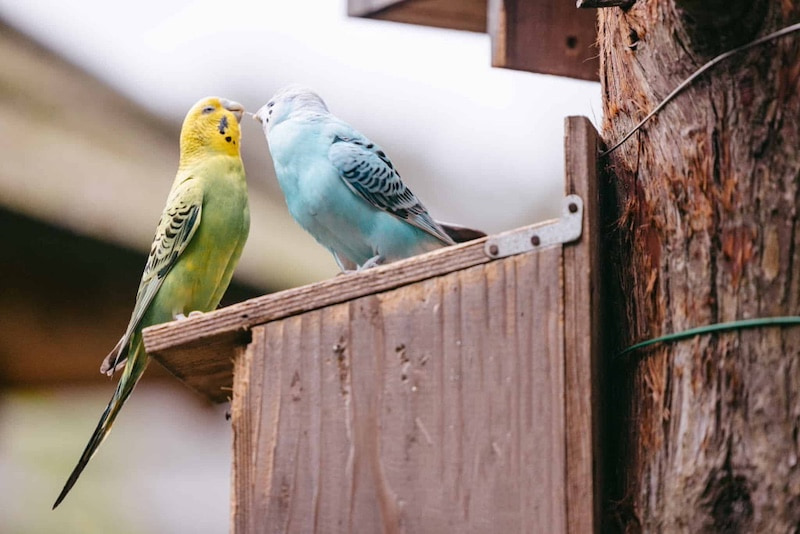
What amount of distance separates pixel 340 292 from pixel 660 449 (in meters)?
0.73

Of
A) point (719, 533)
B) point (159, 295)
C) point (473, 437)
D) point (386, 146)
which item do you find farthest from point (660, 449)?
point (386, 146)

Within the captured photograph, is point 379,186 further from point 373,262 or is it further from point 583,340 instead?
point 583,340

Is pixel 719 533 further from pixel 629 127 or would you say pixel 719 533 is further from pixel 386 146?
pixel 386 146

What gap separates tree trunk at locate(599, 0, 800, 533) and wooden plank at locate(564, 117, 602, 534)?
0.09m

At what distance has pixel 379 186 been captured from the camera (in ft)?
10.1

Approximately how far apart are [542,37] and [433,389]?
6.37 feet

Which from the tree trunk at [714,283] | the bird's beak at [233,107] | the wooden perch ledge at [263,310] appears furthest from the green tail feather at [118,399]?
the tree trunk at [714,283]

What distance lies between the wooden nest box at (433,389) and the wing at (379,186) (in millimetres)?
809

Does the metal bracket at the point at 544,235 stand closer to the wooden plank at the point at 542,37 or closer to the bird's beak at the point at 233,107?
the wooden plank at the point at 542,37

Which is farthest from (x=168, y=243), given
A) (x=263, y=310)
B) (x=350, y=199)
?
(x=263, y=310)

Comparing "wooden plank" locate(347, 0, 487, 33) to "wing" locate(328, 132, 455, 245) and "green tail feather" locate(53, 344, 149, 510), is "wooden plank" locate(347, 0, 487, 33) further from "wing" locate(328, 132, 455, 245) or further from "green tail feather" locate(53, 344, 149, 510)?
"green tail feather" locate(53, 344, 149, 510)

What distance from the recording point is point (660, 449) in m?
1.99

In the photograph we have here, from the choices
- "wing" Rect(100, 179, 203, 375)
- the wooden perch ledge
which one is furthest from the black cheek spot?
the wooden perch ledge

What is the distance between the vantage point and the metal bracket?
2080 millimetres
